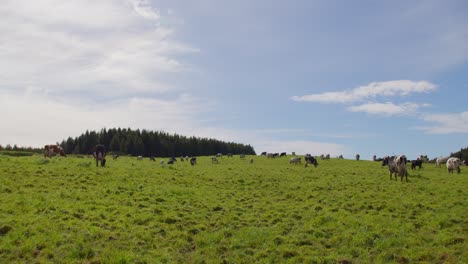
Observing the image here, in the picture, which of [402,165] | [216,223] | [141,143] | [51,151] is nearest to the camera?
[216,223]

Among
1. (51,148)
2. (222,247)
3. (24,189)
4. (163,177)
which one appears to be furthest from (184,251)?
(51,148)

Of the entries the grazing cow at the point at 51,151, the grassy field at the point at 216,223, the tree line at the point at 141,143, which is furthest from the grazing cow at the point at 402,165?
the tree line at the point at 141,143

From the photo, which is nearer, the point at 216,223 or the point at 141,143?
the point at 216,223

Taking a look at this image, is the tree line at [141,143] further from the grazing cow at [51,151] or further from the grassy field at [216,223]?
the grassy field at [216,223]

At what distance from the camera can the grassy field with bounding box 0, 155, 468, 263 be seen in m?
11.8

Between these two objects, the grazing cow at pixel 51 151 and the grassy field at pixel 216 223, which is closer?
the grassy field at pixel 216 223

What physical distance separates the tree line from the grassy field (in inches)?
3453

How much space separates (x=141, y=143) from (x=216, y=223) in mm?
99022

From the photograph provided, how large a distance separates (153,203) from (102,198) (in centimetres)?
281

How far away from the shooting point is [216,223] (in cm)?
1582

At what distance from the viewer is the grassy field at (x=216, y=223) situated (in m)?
11.8

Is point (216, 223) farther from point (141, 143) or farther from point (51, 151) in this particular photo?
point (141, 143)

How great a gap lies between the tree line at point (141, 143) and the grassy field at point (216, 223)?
288 feet

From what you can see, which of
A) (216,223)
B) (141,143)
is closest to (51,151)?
(216,223)
